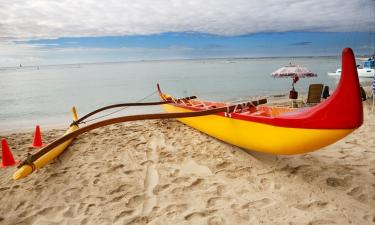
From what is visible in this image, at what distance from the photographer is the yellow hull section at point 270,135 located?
8.88 ft

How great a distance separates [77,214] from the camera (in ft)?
8.95

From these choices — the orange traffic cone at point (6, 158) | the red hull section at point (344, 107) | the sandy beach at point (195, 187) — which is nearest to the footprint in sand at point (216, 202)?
the sandy beach at point (195, 187)

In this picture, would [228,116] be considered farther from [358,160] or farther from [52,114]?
[52,114]

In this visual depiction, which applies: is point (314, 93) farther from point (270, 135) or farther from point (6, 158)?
point (6, 158)

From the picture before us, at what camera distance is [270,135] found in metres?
3.20

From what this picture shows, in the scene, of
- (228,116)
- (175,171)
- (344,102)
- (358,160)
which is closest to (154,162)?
(175,171)

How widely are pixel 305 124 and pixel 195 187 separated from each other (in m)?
1.53

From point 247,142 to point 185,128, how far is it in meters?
2.30

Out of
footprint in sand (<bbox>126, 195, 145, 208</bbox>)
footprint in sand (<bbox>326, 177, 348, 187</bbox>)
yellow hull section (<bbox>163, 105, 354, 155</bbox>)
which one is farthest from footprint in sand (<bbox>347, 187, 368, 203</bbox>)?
footprint in sand (<bbox>126, 195, 145, 208</bbox>)

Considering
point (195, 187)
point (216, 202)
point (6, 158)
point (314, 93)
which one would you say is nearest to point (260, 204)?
point (216, 202)

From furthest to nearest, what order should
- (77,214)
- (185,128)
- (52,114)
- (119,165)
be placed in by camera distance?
(52,114) → (185,128) → (119,165) → (77,214)

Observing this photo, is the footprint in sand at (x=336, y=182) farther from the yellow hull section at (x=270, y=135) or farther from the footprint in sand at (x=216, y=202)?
the footprint in sand at (x=216, y=202)

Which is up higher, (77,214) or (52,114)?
(52,114)

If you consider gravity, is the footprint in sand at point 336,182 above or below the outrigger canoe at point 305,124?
below
